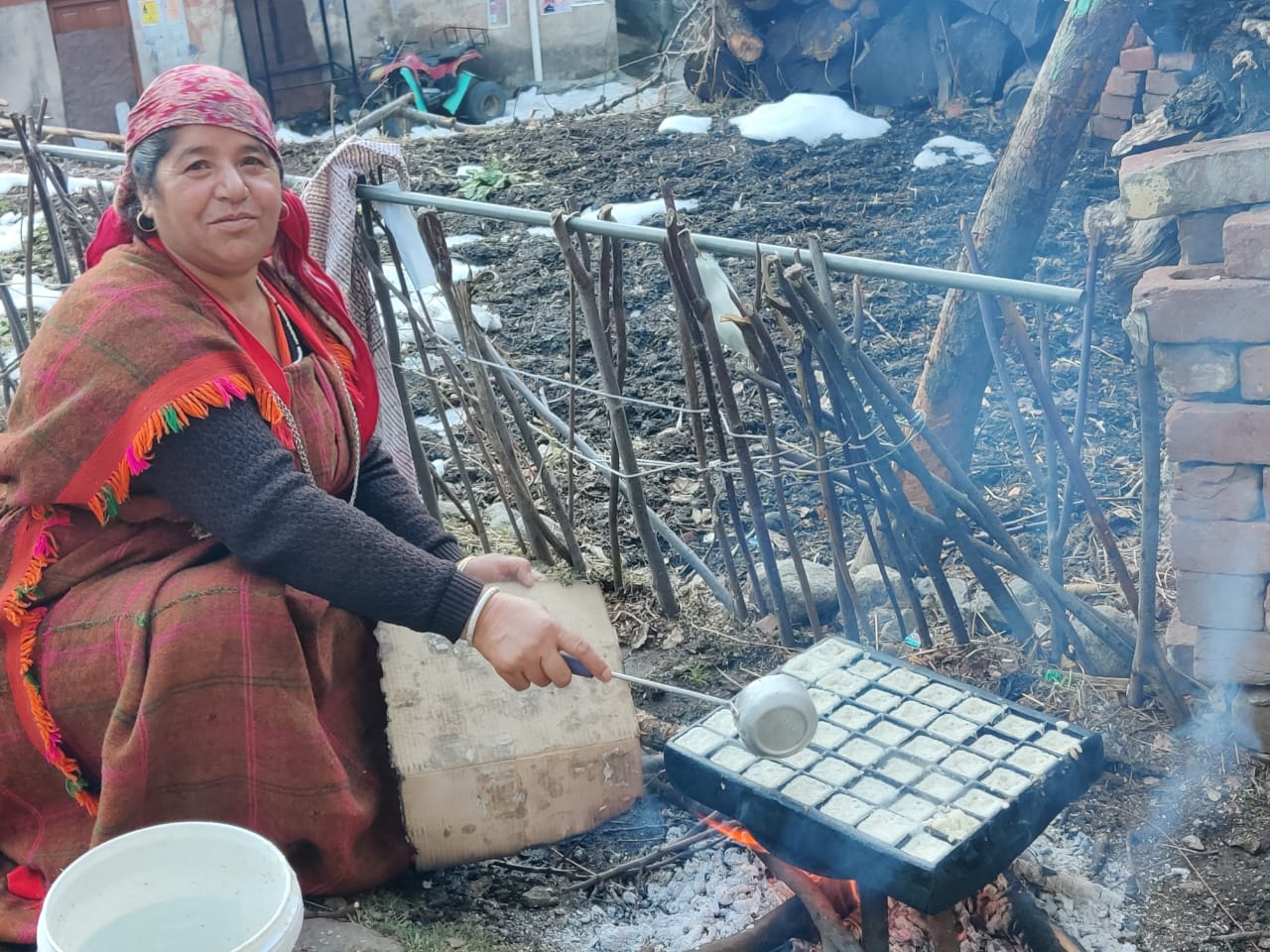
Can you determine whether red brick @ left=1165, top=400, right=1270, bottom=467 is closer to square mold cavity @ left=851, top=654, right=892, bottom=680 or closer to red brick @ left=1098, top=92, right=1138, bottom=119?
square mold cavity @ left=851, top=654, right=892, bottom=680

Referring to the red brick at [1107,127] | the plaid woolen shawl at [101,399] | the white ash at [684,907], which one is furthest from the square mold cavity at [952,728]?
the red brick at [1107,127]

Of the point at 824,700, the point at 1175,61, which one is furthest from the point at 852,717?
the point at 1175,61

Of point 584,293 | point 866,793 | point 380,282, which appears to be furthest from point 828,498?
point 380,282

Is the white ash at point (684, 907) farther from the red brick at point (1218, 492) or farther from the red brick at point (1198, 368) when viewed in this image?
the red brick at point (1198, 368)

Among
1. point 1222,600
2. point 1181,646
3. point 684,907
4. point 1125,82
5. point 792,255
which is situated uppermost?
point 792,255

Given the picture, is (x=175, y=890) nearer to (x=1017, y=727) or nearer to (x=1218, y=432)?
(x=1017, y=727)

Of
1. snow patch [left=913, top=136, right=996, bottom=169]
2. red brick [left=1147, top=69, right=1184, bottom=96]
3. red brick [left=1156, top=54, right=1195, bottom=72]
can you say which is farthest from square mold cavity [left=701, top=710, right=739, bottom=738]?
snow patch [left=913, top=136, right=996, bottom=169]

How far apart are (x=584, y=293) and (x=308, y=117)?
11.8 metres

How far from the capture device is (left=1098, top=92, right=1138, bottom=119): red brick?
6.98m

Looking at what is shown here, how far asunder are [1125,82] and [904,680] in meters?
5.76

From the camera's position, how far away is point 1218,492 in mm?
2500

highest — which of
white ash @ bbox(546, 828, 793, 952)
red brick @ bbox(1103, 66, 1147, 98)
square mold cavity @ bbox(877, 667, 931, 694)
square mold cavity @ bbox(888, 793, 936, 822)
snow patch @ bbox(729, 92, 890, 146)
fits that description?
red brick @ bbox(1103, 66, 1147, 98)

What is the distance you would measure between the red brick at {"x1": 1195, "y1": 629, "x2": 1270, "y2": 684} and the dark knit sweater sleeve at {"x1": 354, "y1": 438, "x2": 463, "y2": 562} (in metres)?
1.62

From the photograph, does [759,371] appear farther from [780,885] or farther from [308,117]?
[308,117]
